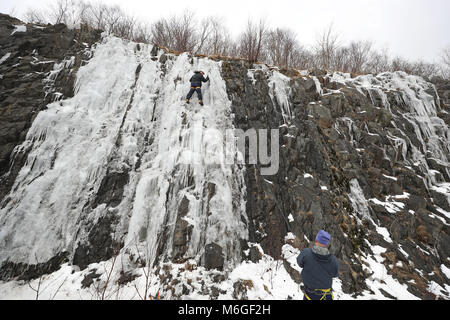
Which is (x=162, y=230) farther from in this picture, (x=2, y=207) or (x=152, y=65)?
(x=152, y=65)

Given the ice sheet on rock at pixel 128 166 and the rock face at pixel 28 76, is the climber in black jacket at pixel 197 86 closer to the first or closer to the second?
the ice sheet on rock at pixel 128 166

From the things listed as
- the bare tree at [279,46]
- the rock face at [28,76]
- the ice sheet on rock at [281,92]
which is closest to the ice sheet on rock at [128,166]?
the rock face at [28,76]

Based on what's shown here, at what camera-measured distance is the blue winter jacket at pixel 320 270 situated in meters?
2.61

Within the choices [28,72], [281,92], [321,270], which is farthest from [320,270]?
[28,72]

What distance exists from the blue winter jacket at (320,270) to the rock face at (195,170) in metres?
1.94

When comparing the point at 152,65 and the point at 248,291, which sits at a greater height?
the point at 152,65

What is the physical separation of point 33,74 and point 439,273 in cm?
1459

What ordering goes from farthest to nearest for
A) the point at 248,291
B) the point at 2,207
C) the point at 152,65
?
the point at 152,65 < the point at 2,207 < the point at 248,291

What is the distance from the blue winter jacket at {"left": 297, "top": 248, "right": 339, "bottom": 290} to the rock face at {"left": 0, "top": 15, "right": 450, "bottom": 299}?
194cm

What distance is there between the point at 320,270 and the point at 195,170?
3.97 meters

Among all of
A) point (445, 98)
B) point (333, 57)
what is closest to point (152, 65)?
point (445, 98)

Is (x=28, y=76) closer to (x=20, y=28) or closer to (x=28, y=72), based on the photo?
(x=28, y=72)

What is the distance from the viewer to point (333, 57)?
53.1 ft

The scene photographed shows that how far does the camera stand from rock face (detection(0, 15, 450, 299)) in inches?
178
